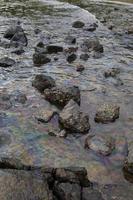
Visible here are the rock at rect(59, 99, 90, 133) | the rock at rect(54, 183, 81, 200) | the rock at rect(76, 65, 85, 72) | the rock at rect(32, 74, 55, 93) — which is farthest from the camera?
the rock at rect(76, 65, 85, 72)

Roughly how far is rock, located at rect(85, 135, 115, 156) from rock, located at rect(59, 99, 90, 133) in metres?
0.86

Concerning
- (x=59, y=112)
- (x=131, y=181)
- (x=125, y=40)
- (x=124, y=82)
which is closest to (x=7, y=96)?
(x=59, y=112)

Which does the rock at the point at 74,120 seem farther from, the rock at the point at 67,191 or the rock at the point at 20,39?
the rock at the point at 20,39

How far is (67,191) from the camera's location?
11.4 metres

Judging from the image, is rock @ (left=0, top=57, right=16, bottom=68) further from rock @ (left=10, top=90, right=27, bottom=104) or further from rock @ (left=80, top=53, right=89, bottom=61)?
rock @ (left=10, top=90, right=27, bottom=104)

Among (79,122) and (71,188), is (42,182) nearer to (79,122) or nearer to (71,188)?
(71,188)

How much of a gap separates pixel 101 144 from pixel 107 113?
280 cm

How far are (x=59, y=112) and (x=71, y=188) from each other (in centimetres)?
742

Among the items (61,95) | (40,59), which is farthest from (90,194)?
(40,59)

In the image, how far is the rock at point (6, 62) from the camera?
2548cm

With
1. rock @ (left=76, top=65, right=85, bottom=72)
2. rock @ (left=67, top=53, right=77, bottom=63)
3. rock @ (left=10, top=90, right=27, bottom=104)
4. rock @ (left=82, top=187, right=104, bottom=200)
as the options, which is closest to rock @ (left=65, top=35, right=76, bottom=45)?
rock @ (left=67, top=53, right=77, bottom=63)

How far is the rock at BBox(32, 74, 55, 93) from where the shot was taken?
21.4 metres

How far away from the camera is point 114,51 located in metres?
30.8

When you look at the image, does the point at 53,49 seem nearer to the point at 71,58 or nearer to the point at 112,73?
the point at 71,58
